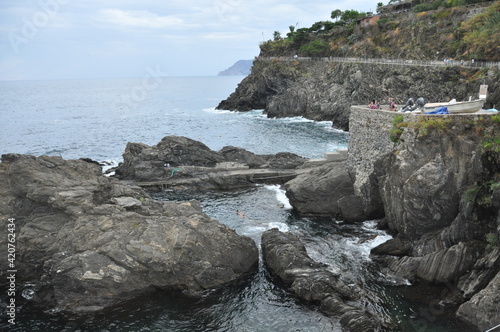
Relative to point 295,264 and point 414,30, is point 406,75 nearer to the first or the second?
point 414,30

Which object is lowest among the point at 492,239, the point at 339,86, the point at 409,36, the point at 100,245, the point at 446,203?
the point at 100,245

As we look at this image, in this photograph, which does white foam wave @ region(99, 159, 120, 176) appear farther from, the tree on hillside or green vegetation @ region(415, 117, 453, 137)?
the tree on hillside

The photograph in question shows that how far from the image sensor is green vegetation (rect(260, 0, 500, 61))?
6260 centimetres

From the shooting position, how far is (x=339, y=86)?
83250 mm

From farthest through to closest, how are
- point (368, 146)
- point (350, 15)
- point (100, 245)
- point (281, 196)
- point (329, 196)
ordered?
point (350, 15)
point (281, 196)
point (329, 196)
point (368, 146)
point (100, 245)

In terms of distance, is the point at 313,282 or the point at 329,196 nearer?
the point at 313,282

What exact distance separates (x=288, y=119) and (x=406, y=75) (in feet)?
94.4

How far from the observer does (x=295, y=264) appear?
21891 millimetres

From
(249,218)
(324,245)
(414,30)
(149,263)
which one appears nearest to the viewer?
(149,263)

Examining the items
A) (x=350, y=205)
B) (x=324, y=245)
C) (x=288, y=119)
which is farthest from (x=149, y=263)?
(x=288, y=119)

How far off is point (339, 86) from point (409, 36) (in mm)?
16640

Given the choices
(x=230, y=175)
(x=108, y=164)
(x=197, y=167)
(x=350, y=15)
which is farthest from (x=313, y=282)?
(x=350, y=15)

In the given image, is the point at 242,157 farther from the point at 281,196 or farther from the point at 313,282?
the point at 313,282

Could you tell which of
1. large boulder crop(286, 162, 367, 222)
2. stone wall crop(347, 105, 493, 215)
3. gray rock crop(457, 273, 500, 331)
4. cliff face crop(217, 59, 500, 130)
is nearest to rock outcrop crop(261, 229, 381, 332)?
gray rock crop(457, 273, 500, 331)
